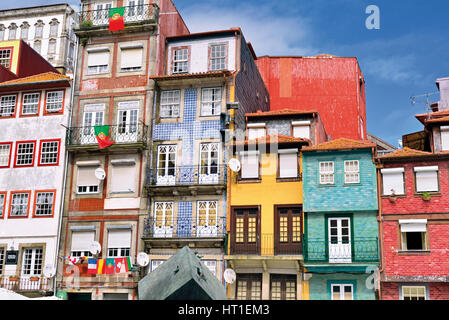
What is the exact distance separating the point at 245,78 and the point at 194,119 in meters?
5.30

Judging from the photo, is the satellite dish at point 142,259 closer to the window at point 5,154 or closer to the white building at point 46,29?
the window at point 5,154

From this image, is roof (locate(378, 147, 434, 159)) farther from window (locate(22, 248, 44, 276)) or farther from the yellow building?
window (locate(22, 248, 44, 276))

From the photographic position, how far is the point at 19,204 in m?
35.5

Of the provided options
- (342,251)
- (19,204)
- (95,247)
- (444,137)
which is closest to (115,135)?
(95,247)

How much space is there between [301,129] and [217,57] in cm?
705

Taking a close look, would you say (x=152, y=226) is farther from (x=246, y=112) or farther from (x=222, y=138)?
(x=246, y=112)

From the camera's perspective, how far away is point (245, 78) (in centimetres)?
3762

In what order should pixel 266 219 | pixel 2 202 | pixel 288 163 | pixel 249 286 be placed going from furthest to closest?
1. pixel 2 202
2. pixel 288 163
3. pixel 266 219
4. pixel 249 286

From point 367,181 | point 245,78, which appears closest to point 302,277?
point 367,181

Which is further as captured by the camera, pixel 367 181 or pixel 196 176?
pixel 196 176

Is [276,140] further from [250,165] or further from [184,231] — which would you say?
[184,231]

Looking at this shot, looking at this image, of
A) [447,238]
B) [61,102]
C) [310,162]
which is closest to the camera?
[447,238]

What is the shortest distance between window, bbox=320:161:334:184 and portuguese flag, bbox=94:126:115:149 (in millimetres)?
12660

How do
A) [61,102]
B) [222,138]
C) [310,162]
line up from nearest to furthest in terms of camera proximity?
[310,162] → [222,138] → [61,102]
